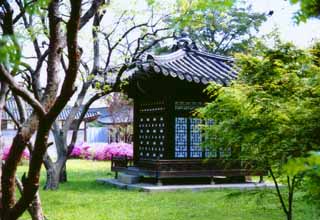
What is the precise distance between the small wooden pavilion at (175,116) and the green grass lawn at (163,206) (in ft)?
3.89

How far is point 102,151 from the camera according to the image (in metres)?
27.0

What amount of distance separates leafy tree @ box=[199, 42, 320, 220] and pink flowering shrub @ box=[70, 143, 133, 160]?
18169mm

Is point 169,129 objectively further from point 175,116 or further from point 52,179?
point 52,179

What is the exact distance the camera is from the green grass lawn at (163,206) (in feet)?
28.7

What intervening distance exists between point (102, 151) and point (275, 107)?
21975mm

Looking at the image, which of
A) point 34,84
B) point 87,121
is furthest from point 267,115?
point 87,121

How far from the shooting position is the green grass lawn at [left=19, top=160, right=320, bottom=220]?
8742 millimetres

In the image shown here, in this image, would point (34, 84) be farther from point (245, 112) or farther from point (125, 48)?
point (245, 112)

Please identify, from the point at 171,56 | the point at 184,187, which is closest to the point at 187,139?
the point at 184,187

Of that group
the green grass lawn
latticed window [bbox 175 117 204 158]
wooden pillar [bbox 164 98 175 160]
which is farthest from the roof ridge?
the green grass lawn

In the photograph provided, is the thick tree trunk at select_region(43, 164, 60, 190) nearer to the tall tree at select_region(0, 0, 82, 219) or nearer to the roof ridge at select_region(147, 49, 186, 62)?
the roof ridge at select_region(147, 49, 186, 62)

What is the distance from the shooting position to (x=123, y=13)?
42.5 ft

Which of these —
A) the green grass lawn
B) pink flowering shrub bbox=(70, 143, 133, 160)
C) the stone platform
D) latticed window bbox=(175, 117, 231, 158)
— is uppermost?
latticed window bbox=(175, 117, 231, 158)

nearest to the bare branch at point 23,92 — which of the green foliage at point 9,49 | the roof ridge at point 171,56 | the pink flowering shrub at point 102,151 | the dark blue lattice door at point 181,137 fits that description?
the green foliage at point 9,49
